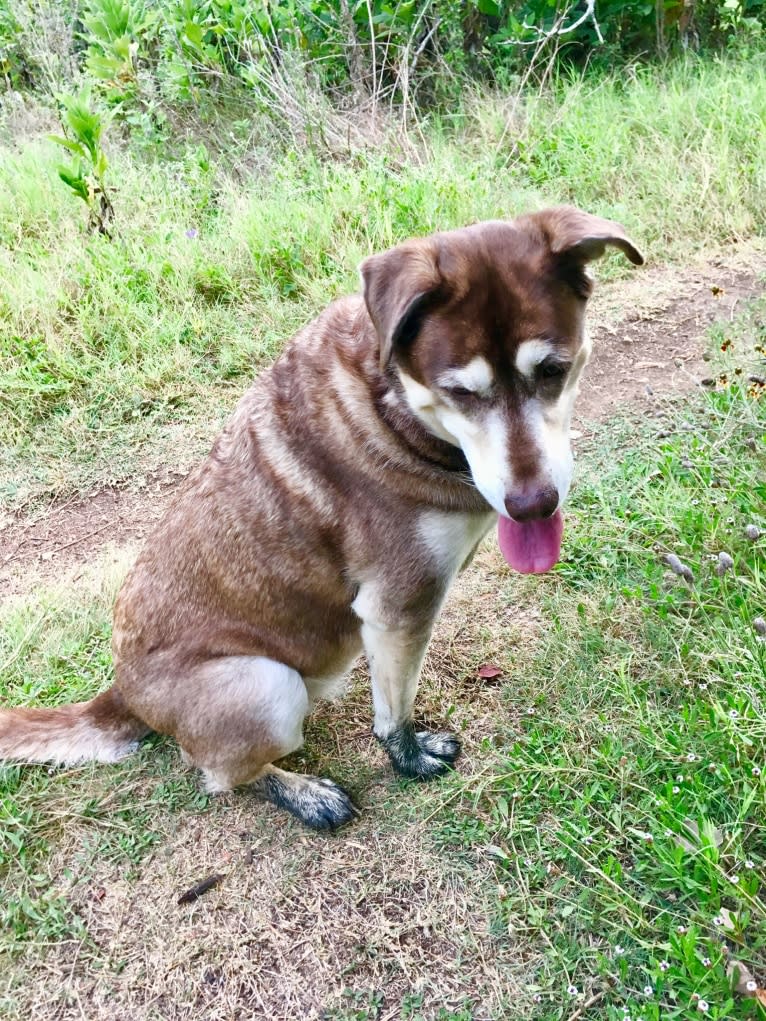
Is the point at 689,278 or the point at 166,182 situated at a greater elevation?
the point at 166,182

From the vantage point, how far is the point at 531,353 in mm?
2061

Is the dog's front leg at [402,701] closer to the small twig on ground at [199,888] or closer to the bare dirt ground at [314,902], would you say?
the bare dirt ground at [314,902]

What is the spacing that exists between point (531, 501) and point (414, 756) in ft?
3.87

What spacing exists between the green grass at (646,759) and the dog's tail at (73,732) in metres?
1.20

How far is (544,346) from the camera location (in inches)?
81.3

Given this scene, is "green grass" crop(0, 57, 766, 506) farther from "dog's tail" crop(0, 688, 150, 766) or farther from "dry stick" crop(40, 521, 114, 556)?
"dog's tail" crop(0, 688, 150, 766)

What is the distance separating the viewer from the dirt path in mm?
4035

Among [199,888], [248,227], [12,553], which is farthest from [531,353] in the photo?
[248,227]

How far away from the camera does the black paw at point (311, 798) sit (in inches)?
105

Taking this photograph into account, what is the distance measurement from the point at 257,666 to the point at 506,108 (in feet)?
18.5

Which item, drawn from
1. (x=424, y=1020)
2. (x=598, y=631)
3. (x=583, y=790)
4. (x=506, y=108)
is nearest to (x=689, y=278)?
(x=506, y=108)

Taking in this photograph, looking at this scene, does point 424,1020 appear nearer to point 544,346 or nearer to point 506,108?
point 544,346

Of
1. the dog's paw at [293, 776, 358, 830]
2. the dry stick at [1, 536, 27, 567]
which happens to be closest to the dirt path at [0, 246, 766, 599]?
the dry stick at [1, 536, 27, 567]

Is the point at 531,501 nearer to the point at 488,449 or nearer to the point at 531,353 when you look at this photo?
the point at 488,449
